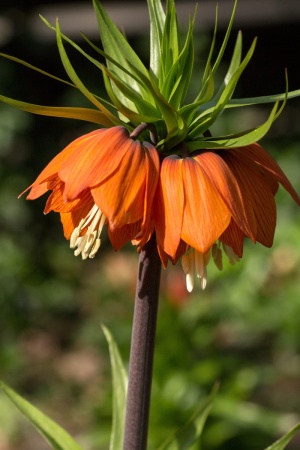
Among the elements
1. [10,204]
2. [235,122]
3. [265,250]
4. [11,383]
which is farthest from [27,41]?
[265,250]

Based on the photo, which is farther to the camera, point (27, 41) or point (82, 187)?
point (27, 41)

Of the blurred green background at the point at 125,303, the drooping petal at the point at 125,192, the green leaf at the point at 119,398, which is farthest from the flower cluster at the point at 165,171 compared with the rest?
the blurred green background at the point at 125,303

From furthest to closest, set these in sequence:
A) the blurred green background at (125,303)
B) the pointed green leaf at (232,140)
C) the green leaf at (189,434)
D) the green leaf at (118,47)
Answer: the blurred green background at (125,303), the green leaf at (189,434), the green leaf at (118,47), the pointed green leaf at (232,140)

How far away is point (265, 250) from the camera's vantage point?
7.79 feet

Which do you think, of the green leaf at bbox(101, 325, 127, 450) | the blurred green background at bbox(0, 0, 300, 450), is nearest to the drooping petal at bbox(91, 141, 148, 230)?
the green leaf at bbox(101, 325, 127, 450)

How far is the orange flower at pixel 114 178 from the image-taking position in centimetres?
71

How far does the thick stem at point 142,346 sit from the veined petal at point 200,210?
0.16ft

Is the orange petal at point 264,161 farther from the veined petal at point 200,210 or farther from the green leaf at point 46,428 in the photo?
the green leaf at point 46,428

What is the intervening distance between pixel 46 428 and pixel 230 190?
1.15ft

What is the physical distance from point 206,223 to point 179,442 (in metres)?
0.31

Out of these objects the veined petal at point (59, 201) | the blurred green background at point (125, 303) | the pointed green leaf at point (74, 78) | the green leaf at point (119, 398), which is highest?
the pointed green leaf at point (74, 78)

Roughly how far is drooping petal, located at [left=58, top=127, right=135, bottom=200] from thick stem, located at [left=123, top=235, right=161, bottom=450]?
0.26 feet

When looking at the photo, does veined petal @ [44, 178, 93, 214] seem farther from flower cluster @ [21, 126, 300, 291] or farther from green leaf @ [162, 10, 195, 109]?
green leaf @ [162, 10, 195, 109]

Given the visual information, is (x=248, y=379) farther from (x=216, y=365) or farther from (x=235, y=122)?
(x=235, y=122)
